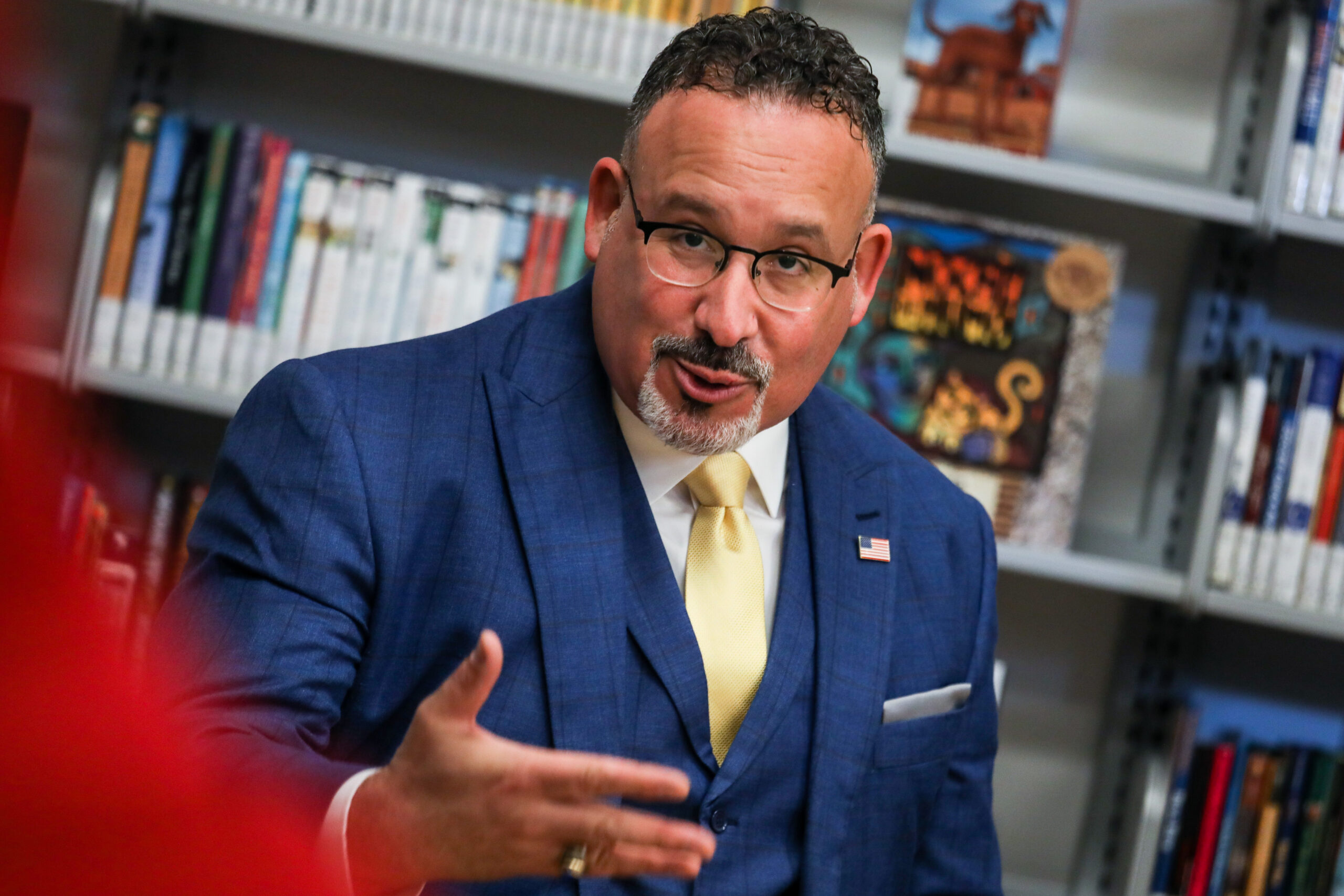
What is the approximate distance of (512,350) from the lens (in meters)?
1.15

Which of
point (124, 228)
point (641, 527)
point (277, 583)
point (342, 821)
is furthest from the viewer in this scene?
point (124, 228)

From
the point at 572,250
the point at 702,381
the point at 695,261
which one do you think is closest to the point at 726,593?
the point at 702,381

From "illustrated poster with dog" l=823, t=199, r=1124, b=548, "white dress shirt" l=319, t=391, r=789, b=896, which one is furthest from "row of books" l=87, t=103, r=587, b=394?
"white dress shirt" l=319, t=391, r=789, b=896

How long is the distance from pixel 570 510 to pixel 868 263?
398 mm

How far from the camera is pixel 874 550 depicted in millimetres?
1225

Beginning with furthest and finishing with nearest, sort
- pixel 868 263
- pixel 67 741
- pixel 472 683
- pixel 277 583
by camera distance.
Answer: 1. pixel 868 263
2. pixel 277 583
3. pixel 472 683
4. pixel 67 741

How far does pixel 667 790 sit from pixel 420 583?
511 millimetres

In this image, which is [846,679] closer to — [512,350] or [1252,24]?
[512,350]

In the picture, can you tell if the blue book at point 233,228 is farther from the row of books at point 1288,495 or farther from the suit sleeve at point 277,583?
the row of books at point 1288,495

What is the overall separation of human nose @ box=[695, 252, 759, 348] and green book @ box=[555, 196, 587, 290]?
2.48ft

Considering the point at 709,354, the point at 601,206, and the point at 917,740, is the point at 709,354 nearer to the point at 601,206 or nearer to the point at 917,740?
the point at 601,206

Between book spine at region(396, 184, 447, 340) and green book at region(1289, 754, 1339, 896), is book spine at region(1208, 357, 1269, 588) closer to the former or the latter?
green book at region(1289, 754, 1339, 896)

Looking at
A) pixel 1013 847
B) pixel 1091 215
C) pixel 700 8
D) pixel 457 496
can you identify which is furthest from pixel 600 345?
pixel 1013 847

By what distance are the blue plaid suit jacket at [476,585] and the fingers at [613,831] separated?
0.32m
